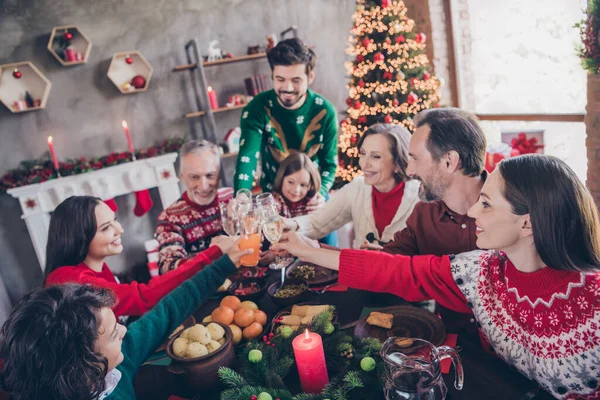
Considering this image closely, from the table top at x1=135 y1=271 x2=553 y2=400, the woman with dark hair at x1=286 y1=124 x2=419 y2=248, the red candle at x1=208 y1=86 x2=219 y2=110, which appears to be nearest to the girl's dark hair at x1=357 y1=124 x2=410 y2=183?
the woman with dark hair at x1=286 y1=124 x2=419 y2=248

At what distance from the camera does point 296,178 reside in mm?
2541

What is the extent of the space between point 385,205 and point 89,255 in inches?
54.6

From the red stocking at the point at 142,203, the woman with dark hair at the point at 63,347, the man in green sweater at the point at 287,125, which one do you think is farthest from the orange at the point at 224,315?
the red stocking at the point at 142,203

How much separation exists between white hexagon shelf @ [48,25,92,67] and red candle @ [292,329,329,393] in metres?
4.04

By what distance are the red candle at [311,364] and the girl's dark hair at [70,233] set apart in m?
1.05

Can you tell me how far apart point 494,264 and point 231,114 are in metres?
4.03

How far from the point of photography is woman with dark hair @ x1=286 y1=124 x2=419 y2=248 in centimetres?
210

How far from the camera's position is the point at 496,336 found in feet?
3.83

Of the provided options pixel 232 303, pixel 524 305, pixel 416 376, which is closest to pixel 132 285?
pixel 232 303

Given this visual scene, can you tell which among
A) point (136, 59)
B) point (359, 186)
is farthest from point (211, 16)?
point (359, 186)

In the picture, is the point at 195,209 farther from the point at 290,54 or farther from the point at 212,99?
the point at 212,99

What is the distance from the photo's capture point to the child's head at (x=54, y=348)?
0.91 metres

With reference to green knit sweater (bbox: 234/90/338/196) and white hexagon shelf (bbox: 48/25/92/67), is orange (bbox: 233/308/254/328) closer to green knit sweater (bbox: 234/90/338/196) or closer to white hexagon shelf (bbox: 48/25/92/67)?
green knit sweater (bbox: 234/90/338/196)

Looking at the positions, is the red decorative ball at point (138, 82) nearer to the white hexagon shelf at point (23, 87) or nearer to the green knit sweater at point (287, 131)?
the white hexagon shelf at point (23, 87)
